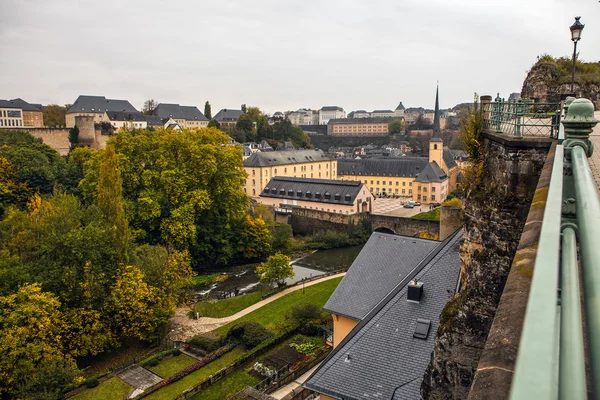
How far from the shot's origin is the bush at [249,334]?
18.4 metres

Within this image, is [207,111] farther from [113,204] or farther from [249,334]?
[249,334]

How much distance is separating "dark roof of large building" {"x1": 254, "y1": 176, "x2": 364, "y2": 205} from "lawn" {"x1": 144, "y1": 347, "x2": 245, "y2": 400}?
26.2 meters

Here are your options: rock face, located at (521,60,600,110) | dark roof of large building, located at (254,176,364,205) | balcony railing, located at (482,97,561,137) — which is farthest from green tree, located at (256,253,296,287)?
balcony railing, located at (482,97,561,137)

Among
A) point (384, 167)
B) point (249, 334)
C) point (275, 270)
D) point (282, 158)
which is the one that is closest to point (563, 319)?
point (249, 334)

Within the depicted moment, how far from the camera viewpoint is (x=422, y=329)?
1046 cm

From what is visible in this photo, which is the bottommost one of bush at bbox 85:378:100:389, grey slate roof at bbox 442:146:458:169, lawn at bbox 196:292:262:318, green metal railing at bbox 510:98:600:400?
lawn at bbox 196:292:262:318

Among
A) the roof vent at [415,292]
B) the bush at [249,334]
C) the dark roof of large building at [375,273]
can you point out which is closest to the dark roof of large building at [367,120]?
the bush at [249,334]

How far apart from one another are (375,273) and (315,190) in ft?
104

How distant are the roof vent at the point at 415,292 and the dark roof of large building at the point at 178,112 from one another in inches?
3443

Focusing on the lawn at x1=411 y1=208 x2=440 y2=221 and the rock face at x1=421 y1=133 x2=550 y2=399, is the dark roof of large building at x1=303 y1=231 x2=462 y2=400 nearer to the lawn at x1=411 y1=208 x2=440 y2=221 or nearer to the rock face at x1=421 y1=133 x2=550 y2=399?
the rock face at x1=421 y1=133 x2=550 y2=399

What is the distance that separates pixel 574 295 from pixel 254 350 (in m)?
17.5

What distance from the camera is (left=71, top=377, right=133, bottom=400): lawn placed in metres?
15.5

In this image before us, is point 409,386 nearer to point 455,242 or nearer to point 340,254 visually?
point 455,242

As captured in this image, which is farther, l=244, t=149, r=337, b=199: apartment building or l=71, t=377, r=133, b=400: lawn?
l=244, t=149, r=337, b=199: apartment building
